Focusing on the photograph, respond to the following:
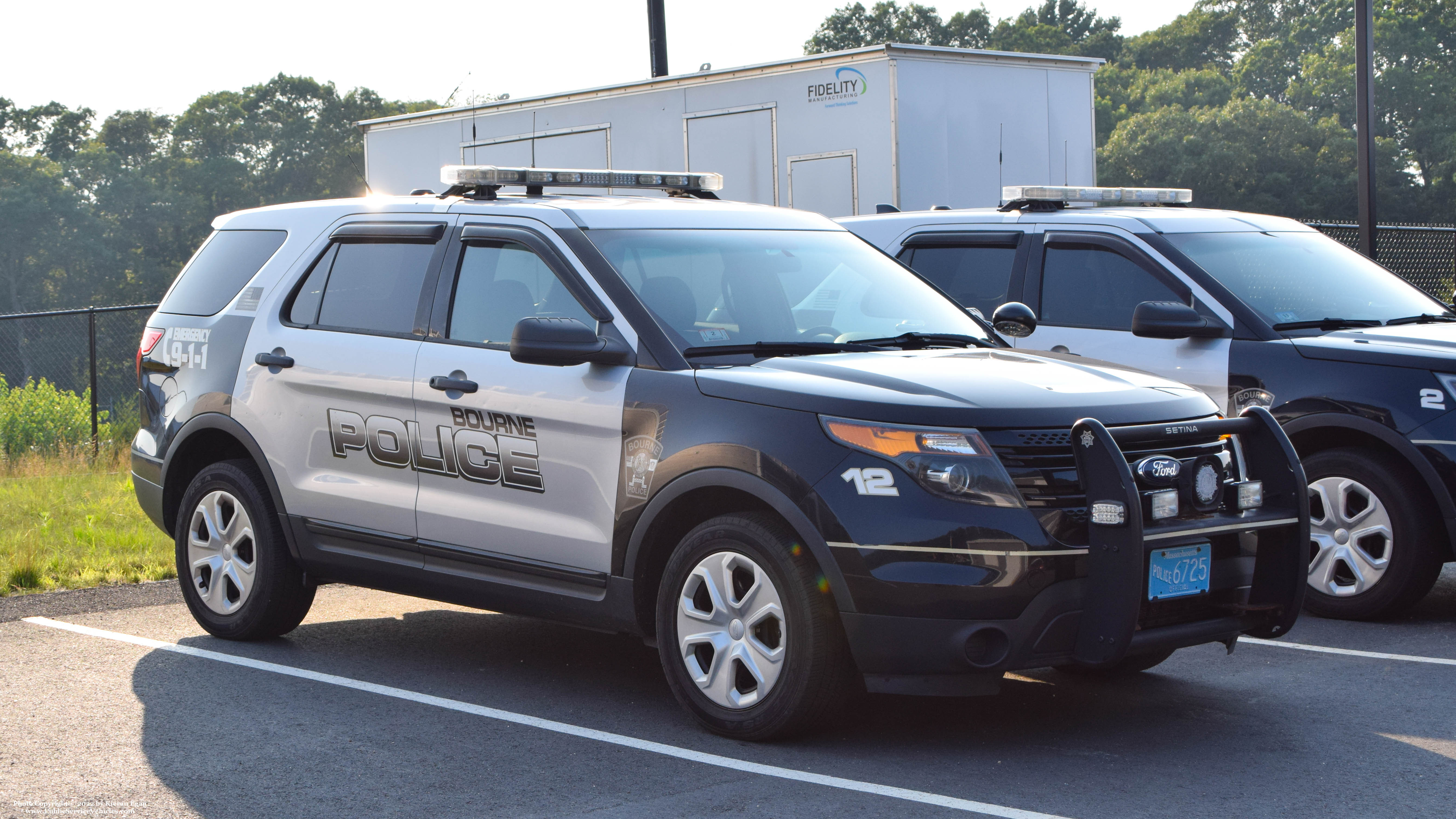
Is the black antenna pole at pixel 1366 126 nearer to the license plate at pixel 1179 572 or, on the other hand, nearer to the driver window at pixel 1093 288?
the driver window at pixel 1093 288

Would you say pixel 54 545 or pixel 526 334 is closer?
pixel 526 334

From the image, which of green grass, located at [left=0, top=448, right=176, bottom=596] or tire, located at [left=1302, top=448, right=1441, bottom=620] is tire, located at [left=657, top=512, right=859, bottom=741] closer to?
tire, located at [left=1302, top=448, right=1441, bottom=620]

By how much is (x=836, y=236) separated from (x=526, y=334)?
1828 millimetres

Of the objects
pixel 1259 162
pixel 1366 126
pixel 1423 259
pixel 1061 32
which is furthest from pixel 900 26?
pixel 1366 126

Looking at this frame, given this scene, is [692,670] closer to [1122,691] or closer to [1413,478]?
[1122,691]

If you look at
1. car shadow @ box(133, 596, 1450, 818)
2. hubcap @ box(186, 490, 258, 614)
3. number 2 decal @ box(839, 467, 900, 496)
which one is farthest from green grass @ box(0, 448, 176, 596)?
number 2 decal @ box(839, 467, 900, 496)

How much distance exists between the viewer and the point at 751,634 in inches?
209

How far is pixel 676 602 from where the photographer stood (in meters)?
5.51

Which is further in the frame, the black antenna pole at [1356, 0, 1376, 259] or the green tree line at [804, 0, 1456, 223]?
the green tree line at [804, 0, 1456, 223]

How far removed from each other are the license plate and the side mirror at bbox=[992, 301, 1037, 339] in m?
1.98

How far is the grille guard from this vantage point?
194 inches

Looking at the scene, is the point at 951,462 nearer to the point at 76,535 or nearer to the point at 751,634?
the point at 751,634

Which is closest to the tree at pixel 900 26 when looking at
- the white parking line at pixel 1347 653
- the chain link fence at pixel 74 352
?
the chain link fence at pixel 74 352

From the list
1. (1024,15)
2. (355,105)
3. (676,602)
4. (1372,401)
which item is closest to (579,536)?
(676,602)
